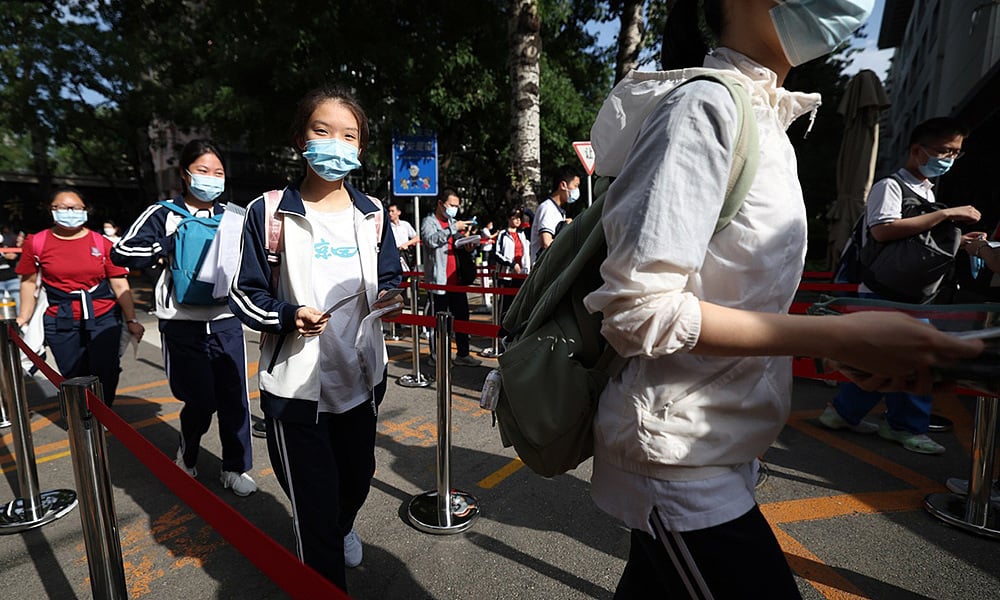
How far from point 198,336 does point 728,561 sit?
3.17 meters

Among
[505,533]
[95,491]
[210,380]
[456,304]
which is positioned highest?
[95,491]

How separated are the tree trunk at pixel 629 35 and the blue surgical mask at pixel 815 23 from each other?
9.53 meters

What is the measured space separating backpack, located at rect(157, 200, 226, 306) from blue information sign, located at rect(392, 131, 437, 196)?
7.64 metres

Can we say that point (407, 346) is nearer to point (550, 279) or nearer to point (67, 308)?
point (67, 308)

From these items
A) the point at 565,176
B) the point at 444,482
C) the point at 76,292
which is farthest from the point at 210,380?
the point at 565,176

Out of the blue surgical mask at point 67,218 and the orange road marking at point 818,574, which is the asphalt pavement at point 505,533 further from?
the blue surgical mask at point 67,218

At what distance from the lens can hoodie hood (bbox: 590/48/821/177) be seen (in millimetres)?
1060

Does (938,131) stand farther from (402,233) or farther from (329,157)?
(402,233)

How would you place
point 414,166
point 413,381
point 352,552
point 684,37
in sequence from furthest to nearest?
point 414,166 < point 413,381 < point 352,552 < point 684,37

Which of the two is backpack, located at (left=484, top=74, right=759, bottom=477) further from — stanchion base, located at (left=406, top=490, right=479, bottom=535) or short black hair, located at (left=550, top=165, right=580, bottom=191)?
short black hair, located at (left=550, top=165, right=580, bottom=191)

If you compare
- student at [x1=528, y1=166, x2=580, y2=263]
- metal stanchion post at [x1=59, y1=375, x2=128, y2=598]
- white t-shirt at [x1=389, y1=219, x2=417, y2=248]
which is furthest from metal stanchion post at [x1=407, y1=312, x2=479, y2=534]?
white t-shirt at [x1=389, y1=219, x2=417, y2=248]

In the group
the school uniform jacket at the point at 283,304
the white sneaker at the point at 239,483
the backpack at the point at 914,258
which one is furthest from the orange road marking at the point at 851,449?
the white sneaker at the point at 239,483

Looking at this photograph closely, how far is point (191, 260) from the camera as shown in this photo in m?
3.24

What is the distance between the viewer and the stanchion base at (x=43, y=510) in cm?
295
